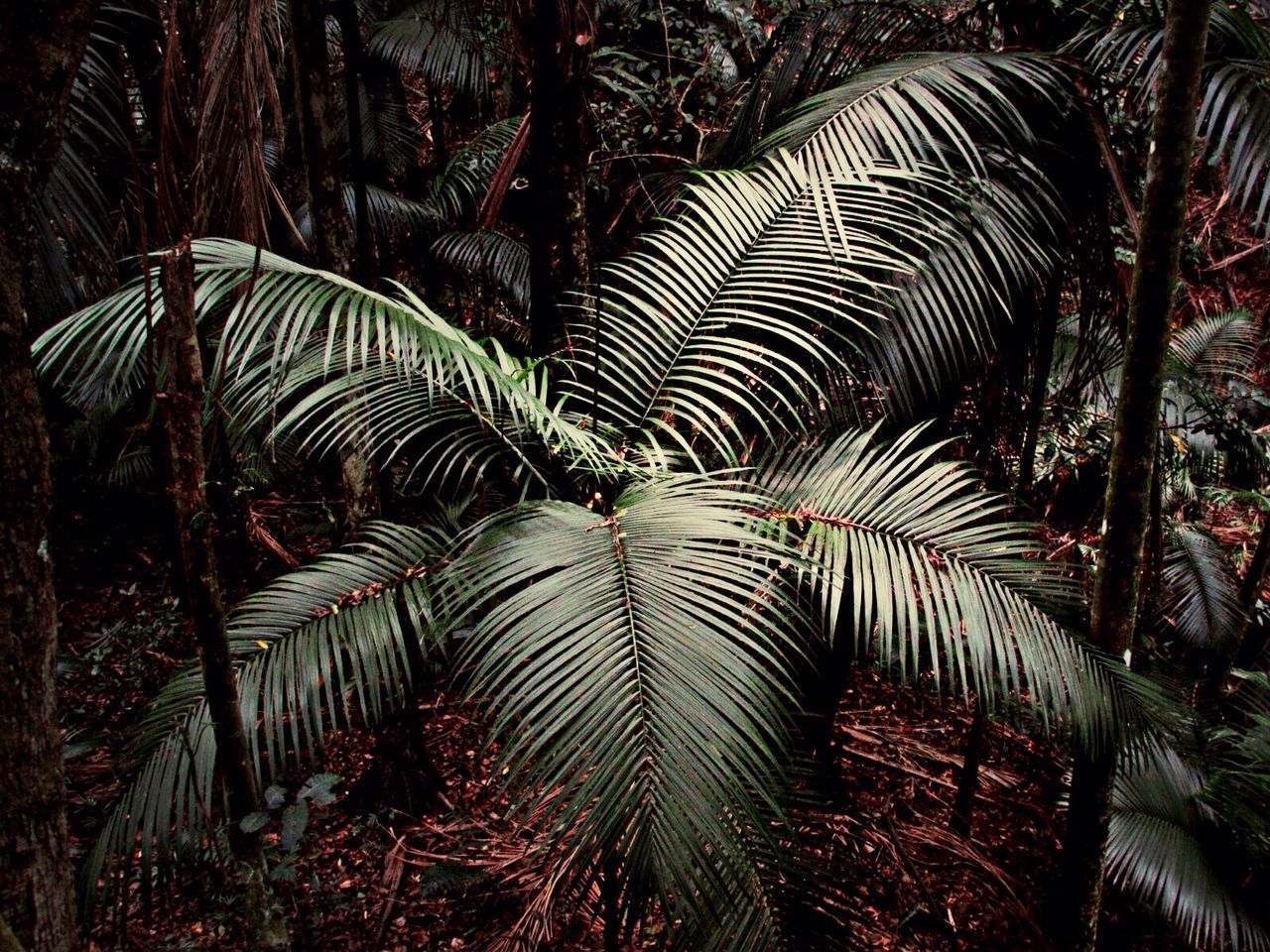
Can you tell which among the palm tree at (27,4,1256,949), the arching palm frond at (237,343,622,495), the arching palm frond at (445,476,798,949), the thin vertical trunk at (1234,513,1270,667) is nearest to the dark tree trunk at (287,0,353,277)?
the palm tree at (27,4,1256,949)

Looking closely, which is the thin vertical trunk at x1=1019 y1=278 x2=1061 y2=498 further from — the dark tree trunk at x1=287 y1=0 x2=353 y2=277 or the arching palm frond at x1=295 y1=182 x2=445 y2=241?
the arching palm frond at x1=295 y1=182 x2=445 y2=241

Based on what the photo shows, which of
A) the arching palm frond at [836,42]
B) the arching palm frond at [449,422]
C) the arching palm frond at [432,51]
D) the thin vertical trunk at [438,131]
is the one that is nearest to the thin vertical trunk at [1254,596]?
the arching palm frond at [836,42]

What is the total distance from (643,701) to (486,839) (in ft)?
4.29

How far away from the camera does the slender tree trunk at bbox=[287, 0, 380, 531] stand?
7.03 ft

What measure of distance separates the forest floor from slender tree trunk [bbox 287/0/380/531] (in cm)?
104

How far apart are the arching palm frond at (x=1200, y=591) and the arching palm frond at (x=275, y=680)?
3081 millimetres

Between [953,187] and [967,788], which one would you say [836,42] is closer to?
[953,187]

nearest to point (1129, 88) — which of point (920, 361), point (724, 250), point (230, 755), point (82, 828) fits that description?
point (920, 361)

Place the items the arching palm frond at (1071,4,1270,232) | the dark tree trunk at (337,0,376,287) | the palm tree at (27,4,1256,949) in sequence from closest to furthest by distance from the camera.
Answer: the palm tree at (27,4,1256,949) → the arching palm frond at (1071,4,1270,232) → the dark tree trunk at (337,0,376,287)

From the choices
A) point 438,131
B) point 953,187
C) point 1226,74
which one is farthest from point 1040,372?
point 438,131

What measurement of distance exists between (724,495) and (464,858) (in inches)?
52.3

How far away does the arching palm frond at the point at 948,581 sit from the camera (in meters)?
1.47

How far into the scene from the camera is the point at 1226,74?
1875 mm

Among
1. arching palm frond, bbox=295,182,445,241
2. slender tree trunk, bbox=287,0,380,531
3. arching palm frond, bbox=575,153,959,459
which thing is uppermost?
arching palm frond, bbox=295,182,445,241
